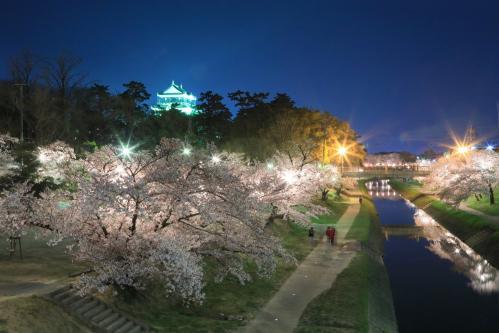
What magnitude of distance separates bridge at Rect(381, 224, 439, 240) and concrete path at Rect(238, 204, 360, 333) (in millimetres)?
14326

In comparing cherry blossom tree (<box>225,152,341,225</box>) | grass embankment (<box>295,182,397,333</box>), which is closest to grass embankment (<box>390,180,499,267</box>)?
grass embankment (<box>295,182,397,333</box>)

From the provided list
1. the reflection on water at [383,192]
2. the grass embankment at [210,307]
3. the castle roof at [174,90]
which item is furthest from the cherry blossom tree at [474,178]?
the castle roof at [174,90]

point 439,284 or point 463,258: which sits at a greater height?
point 463,258

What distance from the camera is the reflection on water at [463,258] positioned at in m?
29.5

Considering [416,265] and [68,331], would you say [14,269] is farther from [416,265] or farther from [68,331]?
[416,265]

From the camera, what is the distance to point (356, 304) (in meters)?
21.3

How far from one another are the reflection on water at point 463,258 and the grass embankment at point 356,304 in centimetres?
610

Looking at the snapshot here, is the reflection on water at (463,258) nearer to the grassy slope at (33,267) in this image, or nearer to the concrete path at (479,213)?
the concrete path at (479,213)

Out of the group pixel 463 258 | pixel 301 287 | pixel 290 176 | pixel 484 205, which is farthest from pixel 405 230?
pixel 301 287

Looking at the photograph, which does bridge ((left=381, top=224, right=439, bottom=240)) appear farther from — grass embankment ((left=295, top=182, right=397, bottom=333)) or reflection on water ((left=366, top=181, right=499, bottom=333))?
grass embankment ((left=295, top=182, right=397, bottom=333))

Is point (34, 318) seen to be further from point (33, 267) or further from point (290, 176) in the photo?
point (290, 176)

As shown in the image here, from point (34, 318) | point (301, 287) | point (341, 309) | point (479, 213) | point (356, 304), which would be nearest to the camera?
point (34, 318)

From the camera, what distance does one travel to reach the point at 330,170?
62.4 m

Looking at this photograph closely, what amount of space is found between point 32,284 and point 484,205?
47016 millimetres
